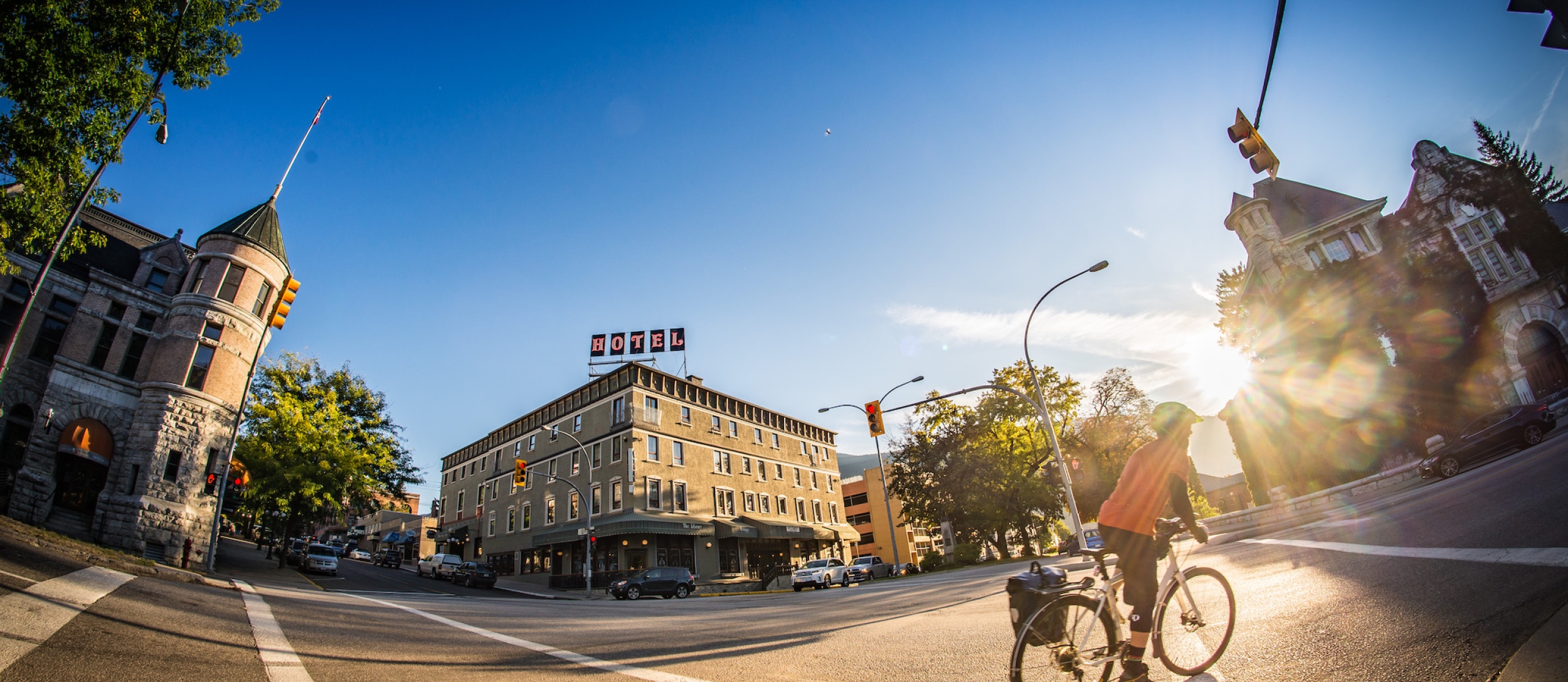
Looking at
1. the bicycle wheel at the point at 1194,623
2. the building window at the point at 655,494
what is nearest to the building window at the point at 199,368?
the building window at the point at 655,494

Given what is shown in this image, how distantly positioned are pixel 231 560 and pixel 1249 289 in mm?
62138

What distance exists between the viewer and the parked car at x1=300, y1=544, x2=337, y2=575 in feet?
91.8

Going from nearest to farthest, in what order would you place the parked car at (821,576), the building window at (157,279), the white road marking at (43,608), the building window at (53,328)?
1. the white road marking at (43,608)
2. the building window at (53,328)
3. the building window at (157,279)
4. the parked car at (821,576)

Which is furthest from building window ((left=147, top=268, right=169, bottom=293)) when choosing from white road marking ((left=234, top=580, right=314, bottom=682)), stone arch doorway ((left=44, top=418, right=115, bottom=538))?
white road marking ((left=234, top=580, right=314, bottom=682))

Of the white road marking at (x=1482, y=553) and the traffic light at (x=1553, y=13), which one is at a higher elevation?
the traffic light at (x=1553, y=13)

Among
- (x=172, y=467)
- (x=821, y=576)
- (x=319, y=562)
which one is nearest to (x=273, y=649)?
(x=821, y=576)

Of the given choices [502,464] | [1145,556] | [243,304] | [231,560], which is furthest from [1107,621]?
[502,464]

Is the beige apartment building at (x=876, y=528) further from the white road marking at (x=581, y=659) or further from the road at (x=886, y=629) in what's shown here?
the white road marking at (x=581, y=659)

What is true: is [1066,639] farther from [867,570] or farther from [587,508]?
[587,508]

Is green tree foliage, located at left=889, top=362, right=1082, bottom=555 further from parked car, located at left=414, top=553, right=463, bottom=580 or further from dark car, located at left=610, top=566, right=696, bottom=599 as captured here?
parked car, located at left=414, top=553, right=463, bottom=580

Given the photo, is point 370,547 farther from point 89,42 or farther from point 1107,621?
point 1107,621

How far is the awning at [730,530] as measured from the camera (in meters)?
35.6

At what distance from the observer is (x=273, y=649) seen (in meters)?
5.68

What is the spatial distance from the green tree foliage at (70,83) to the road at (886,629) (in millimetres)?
7311
